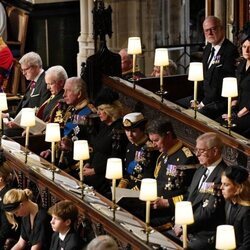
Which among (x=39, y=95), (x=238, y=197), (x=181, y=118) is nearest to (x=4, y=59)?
(x=39, y=95)

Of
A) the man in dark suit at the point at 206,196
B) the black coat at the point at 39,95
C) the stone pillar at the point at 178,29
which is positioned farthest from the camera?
the stone pillar at the point at 178,29

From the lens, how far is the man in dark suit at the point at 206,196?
927cm

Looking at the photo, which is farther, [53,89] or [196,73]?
[53,89]

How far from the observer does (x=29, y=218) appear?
988 centimetres

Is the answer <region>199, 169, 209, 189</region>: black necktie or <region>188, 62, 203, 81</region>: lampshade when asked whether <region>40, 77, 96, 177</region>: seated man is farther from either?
<region>199, 169, 209, 189</region>: black necktie

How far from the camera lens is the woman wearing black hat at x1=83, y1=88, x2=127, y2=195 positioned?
11172 millimetres

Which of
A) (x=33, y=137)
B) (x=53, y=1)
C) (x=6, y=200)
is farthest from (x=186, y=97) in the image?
(x=53, y=1)

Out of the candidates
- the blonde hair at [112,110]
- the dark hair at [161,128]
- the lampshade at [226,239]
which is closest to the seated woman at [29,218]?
the dark hair at [161,128]

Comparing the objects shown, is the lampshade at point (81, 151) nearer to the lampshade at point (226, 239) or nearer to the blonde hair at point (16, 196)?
the blonde hair at point (16, 196)

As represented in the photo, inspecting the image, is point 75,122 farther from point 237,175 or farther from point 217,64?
point 237,175

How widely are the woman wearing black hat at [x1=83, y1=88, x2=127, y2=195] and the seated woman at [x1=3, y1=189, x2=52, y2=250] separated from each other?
1.33 m

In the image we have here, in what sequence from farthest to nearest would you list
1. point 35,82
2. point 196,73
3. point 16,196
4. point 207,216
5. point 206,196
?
point 35,82 < point 196,73 < point 16,196 < point 206,196 < point 207,216

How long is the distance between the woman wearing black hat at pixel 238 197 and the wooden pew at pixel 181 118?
3.34 ft

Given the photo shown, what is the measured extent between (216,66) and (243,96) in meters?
0.83
